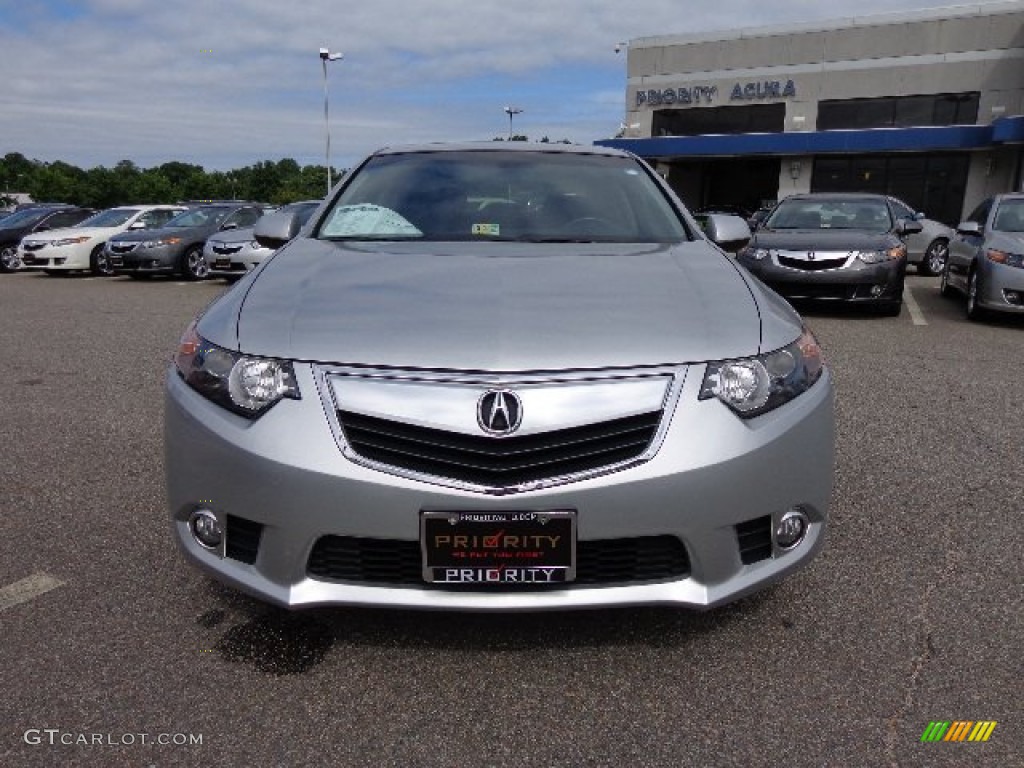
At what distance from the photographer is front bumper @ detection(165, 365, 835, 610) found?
6.33 ft

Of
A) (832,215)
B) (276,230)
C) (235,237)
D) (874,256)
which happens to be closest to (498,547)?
(276,230)

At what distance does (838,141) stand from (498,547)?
29.9 m

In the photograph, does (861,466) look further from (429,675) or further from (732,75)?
(732,75)

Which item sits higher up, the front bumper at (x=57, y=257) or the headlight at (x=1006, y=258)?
the headlight at (x=1006, y=258)

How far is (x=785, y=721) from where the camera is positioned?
2025 millimetres

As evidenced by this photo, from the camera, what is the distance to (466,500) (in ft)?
6.27

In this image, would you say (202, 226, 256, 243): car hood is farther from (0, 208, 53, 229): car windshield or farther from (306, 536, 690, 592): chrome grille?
(306, 536, 690, 592): chrome grille

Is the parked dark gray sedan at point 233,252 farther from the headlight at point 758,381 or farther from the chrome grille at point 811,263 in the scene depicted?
the headlight at point 758,381

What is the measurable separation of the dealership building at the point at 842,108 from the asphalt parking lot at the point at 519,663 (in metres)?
27.4

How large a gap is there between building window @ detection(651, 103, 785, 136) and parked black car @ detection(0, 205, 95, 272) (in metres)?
23.7

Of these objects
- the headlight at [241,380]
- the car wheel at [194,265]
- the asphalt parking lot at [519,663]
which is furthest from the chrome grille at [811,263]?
the car wheel at [194,265]

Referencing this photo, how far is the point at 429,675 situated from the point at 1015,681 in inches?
62.9

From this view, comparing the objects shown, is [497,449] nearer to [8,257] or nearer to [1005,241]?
[1005,241]

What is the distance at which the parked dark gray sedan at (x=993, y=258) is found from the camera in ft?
27.2
